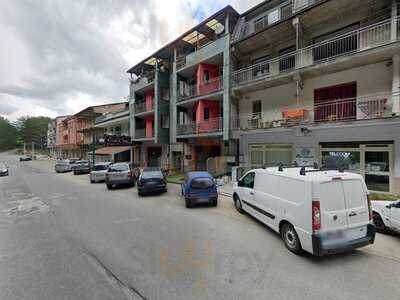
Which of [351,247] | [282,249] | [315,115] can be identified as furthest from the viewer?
[315,115]

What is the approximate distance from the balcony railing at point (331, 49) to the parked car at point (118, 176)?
31.8ft

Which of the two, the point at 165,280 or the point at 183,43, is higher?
the point at 183,43

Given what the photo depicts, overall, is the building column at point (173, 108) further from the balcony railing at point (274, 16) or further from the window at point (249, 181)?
the window at point (249, 181)

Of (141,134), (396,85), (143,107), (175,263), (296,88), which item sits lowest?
(175,263)

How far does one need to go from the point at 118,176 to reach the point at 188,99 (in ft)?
27.7

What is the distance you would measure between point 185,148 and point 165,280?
16.3 m

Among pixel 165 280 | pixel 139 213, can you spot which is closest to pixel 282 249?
pixel 165 280

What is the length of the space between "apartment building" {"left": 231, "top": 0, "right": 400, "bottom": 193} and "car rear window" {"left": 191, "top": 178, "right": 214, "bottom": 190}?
5041 millimetres

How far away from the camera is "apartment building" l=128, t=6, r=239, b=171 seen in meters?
15.8

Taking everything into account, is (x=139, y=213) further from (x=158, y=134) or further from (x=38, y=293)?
(x=158, y=134)

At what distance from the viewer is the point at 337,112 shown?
11250 millimetres

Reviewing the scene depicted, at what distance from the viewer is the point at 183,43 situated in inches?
796

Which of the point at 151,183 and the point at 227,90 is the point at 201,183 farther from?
the point at 227,90

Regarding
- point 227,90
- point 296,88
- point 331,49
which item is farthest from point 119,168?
point 331,49
